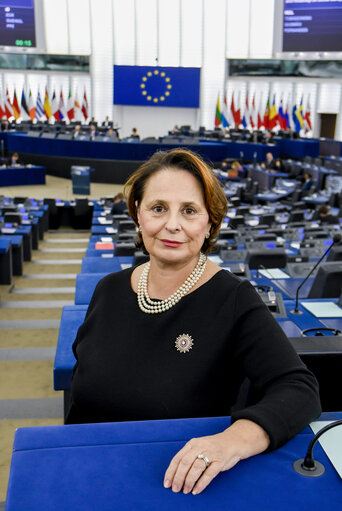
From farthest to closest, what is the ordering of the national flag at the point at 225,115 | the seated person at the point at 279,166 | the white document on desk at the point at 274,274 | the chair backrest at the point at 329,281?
the national flag at the point at 225,115, the seated person at the point at 279,166, the white document on desk at the point at 274,274, the chair backrest at the point at 329,281

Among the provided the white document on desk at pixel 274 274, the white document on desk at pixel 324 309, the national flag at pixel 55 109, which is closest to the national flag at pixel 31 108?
the national flag at pixel 55 109

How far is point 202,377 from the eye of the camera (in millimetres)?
1243

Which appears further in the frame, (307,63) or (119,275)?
(307,63)

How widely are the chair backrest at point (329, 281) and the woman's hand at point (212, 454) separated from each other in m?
3.07

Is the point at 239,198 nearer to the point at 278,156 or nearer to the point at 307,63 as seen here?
the point at 278,156

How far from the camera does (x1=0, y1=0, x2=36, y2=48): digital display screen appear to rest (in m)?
18.6

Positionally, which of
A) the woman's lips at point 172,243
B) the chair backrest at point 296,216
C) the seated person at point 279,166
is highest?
the woman's lips at point 172,243

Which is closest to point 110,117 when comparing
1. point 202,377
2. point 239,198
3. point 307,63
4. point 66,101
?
point 66,101

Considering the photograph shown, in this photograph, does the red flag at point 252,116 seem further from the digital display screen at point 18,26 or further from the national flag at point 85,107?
the digital display screen at point 18,26

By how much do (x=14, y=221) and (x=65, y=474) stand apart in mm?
9149

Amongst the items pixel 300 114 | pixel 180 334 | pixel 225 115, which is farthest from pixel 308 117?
pixel 180 334

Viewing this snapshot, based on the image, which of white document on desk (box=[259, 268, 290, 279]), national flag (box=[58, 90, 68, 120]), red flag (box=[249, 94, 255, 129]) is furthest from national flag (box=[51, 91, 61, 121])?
white document on desk (box=[259, 268, 290, 279])

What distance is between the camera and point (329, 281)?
3.94 m

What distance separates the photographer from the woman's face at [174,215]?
131 centimetres
